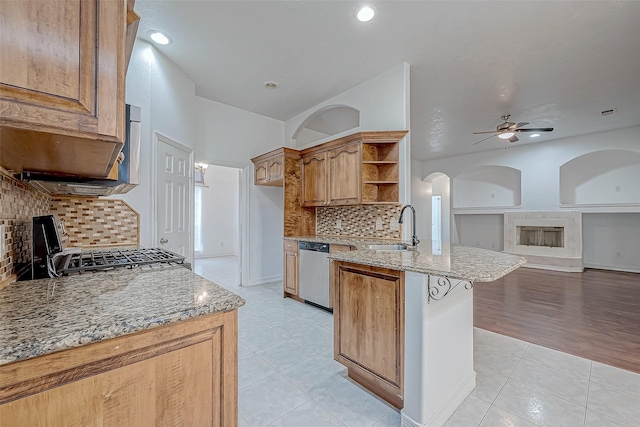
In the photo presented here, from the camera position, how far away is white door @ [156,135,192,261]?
2.89 m

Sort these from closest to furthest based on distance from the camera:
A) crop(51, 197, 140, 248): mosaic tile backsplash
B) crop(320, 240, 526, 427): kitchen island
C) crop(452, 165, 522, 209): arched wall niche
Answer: crop(320, 240, 526, 427): kitchen island
crop(51, 197, 140, 248): mosaic tile backsplash
crop(452, 165, 522, 209): arched wall niche

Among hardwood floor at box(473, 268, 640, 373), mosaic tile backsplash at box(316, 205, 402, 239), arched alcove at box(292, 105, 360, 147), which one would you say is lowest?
hardwood floor at box(473, 268, 640, 373)

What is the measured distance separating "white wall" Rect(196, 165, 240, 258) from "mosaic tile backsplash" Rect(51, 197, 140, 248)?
522 cm

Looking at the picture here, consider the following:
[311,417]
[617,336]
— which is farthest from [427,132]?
[311,417]

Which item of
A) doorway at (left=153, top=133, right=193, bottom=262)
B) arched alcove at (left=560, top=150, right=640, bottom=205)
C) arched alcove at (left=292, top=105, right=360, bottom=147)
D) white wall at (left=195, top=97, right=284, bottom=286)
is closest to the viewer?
doorway at (left=153, top=133, right=193, bottom=262)

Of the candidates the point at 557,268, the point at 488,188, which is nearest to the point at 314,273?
the point at 557,268

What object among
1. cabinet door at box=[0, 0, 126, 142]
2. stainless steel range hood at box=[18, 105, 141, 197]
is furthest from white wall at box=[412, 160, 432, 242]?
cabinet door at box=[0, 0, 126, 142]

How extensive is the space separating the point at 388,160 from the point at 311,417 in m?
2.64

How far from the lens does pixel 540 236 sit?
6656 millimetres

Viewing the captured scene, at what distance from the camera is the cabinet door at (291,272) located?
3758mm

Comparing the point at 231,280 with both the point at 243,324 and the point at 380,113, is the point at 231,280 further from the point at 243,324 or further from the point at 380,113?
the point at 380,113

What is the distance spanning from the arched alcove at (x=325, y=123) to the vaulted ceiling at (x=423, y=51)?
0.29 meters

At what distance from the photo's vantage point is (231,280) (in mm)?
4953

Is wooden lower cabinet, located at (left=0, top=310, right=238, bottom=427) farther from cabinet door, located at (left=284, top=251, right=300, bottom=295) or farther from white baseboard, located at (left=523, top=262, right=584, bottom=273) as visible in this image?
white baseboard, located at (left=523, top=262, right=584, bottom=273)
